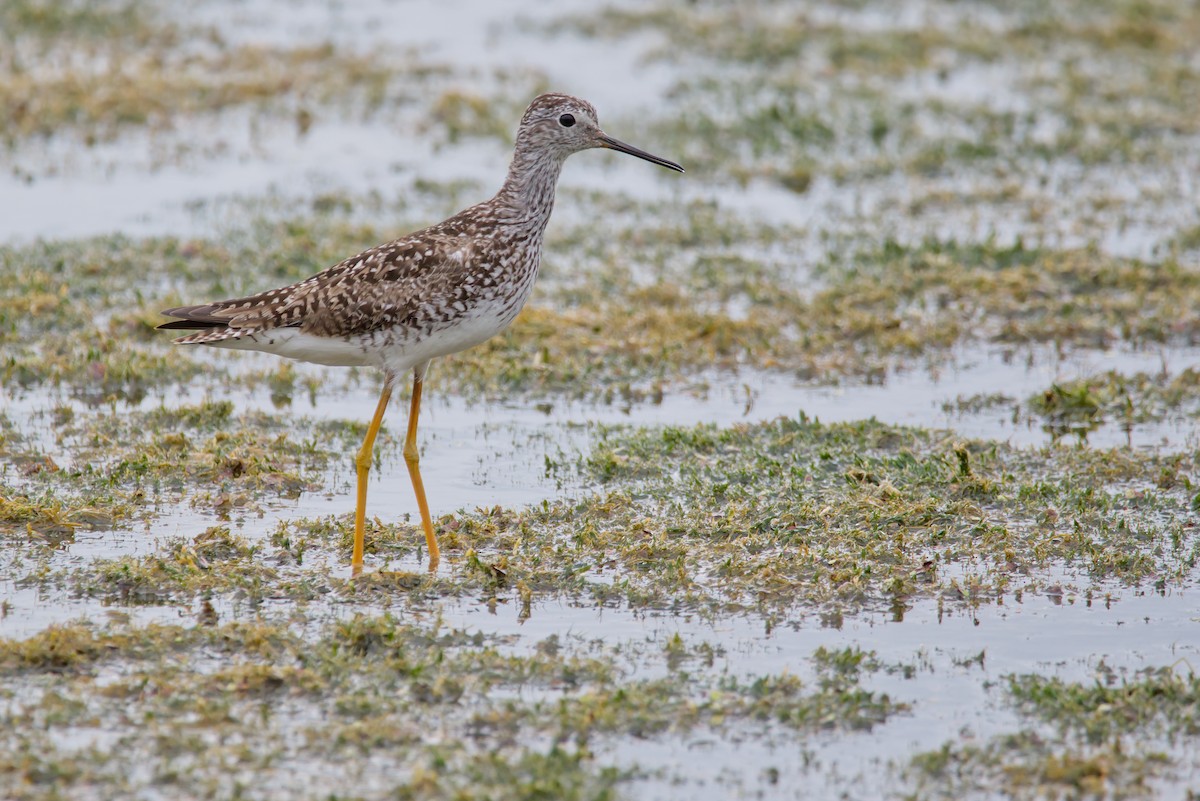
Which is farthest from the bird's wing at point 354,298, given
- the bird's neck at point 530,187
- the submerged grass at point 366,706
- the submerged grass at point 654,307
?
the submerged grass at point 654,307

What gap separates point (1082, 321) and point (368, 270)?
6.48m

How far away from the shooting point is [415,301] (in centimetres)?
835

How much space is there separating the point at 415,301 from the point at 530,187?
1024 mm

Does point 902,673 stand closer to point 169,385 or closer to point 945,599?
point 945,599

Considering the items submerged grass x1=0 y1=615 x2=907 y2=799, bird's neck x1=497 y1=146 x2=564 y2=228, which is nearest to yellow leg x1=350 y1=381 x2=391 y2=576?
submerged grass x1=0 y1=615 x2=907 y2=799

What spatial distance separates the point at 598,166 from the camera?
1717 centimetres

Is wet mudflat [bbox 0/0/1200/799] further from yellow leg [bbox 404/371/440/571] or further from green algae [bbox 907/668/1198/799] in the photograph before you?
yellow leg [bbox 404/371/440/571]

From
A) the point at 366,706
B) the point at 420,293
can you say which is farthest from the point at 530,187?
the point at 366,706

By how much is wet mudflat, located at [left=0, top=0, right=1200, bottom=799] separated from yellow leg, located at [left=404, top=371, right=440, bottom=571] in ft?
0.56

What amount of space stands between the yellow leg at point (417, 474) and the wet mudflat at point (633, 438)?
0.56ft

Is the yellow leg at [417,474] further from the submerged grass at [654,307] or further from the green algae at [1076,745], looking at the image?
the green algae at [1076,745]

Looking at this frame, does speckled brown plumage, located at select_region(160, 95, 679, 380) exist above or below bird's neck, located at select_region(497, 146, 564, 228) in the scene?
below

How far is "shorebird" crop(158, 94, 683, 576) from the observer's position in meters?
8.39

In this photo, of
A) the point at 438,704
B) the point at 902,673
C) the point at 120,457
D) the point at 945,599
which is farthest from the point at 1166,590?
the point at 120,457
